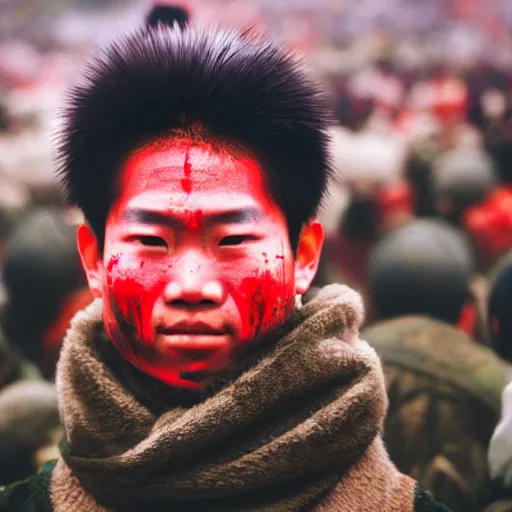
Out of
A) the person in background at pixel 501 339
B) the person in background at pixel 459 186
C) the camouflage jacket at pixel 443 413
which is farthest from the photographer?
the person in background at pixel 459 186

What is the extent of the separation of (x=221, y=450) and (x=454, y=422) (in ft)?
3.79

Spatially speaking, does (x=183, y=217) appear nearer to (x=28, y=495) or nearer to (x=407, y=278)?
(x=28, y=495)

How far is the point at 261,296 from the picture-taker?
A: 1.53 meters

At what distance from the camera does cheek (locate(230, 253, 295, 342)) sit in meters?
1.52

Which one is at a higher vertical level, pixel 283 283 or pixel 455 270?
pixel 283 283

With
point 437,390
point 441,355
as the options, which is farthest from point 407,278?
point 437,390

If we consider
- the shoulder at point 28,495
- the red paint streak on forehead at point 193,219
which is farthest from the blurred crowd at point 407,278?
the shoulder at point 28,495

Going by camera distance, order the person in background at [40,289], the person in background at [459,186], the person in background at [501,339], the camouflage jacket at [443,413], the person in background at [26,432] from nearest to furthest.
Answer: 1. the person in background at [501,339]
2. the camouflage jacket at [443,413]
3. the person in background at [26,432]
4. the person in background at [40,289]
5. the person in background at [459,186]

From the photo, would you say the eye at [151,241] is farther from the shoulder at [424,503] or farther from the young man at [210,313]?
the shoulder at [424,503]

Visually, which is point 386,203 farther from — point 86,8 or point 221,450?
point 86,8

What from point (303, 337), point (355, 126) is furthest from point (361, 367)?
point (355, 126)

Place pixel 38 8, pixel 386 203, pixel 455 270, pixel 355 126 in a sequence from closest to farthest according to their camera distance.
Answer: pixel 455 270 → pixel 386 203 → pixel 355 126 → pixel 38 8

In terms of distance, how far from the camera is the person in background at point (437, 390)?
237 cm

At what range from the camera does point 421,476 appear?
7.76ft
